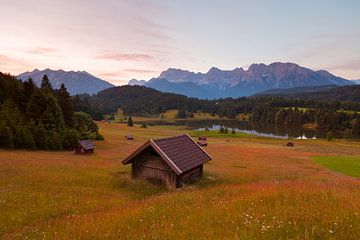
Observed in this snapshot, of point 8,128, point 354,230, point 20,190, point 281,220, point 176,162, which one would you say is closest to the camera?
point 354,230

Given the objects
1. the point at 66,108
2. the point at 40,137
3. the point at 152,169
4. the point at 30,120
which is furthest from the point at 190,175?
the point at 66,108

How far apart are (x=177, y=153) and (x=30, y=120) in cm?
3748

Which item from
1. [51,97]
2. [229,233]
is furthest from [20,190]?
[51,97]

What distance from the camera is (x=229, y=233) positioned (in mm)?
8477

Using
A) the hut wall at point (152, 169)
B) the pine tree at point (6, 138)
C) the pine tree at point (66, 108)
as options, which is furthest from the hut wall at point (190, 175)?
the pine tree at point (66, 108)

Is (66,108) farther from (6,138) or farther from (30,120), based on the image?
(6,138)

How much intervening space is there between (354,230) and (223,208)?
4.67 metres

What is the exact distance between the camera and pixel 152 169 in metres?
27.0

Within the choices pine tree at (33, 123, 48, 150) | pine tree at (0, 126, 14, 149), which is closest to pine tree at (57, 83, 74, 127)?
pine tree at (33, 123, 48, 150)

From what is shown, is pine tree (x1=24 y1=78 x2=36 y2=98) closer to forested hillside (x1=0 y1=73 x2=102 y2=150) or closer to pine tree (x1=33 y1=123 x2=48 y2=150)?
forested hillside (x1=0 y1=73 x2=102 y2=150)

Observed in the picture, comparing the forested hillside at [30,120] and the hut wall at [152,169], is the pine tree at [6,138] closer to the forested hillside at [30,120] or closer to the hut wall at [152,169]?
the forested hillside at [30,120]

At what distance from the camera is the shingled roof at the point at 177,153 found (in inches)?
981

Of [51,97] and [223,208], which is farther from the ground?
[51,97]

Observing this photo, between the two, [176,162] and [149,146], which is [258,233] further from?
[149,146]
